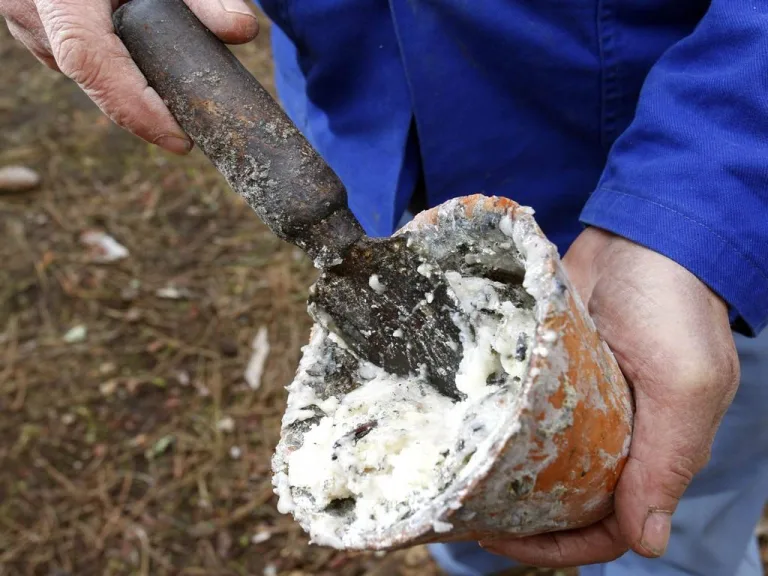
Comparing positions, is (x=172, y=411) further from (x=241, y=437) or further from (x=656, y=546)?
(x=656, y=546)

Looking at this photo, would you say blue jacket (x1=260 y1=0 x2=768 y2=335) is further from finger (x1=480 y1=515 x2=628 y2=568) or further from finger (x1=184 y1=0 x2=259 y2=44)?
finger (x1=480 y1=515 x2=628 y2=568)

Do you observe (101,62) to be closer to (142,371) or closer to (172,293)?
(142,371)

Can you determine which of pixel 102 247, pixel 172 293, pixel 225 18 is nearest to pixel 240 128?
pixel 225 18

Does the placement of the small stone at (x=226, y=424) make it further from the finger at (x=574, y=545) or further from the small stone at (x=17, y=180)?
the small stone at (x=17, y=180)

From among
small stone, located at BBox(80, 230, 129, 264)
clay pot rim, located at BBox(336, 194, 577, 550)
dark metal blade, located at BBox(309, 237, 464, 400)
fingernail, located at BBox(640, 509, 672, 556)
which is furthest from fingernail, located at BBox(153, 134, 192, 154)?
small stone, located at BBox(80, 230, 129, 264)

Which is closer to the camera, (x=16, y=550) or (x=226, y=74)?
(x=226, y=74)

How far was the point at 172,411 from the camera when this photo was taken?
3.13 meters

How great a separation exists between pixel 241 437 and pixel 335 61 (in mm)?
1795

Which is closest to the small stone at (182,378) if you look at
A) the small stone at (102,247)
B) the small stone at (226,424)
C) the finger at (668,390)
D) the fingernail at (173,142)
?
the small stone at (226,424)

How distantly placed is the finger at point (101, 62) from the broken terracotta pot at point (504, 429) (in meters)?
0.57

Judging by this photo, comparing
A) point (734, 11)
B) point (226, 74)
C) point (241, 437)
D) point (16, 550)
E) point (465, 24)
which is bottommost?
point (16, 550)

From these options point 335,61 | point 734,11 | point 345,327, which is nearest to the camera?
point 734,11

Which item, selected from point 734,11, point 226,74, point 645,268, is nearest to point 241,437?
point 226,74

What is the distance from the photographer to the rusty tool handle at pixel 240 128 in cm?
140
